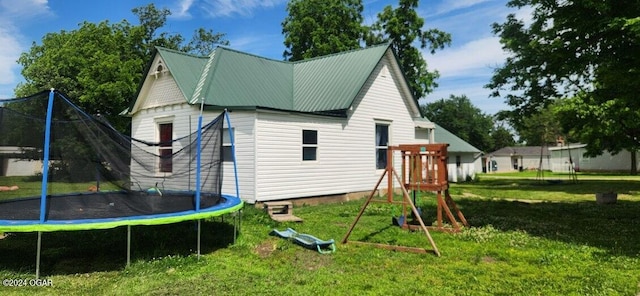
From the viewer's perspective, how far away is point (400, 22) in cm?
3188

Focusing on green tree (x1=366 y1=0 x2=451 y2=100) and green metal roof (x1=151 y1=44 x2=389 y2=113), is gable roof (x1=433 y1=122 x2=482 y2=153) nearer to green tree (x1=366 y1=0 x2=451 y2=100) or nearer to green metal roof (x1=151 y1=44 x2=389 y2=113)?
green tree (x1=366 y1=0 x2=451 y2=100)

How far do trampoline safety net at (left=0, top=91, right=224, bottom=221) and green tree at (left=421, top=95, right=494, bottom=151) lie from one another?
7030 centimetres

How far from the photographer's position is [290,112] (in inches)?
545

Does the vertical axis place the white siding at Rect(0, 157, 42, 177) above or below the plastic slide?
above

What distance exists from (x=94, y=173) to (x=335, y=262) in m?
4.62

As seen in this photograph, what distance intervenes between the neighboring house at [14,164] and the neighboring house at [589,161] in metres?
45.0

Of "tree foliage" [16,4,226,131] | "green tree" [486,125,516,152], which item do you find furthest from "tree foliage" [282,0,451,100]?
"green tree" [486,125,516,152]

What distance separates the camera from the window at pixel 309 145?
48.1ft

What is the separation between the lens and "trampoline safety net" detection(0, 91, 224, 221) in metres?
6.63

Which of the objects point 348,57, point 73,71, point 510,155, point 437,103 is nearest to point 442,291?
point 348,57

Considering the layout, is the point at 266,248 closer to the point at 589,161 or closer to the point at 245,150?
→ the point at 245,150

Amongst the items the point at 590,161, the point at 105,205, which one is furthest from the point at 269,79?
the point at 590,161

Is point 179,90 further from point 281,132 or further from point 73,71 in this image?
point 73,71

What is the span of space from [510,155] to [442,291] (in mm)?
67360
